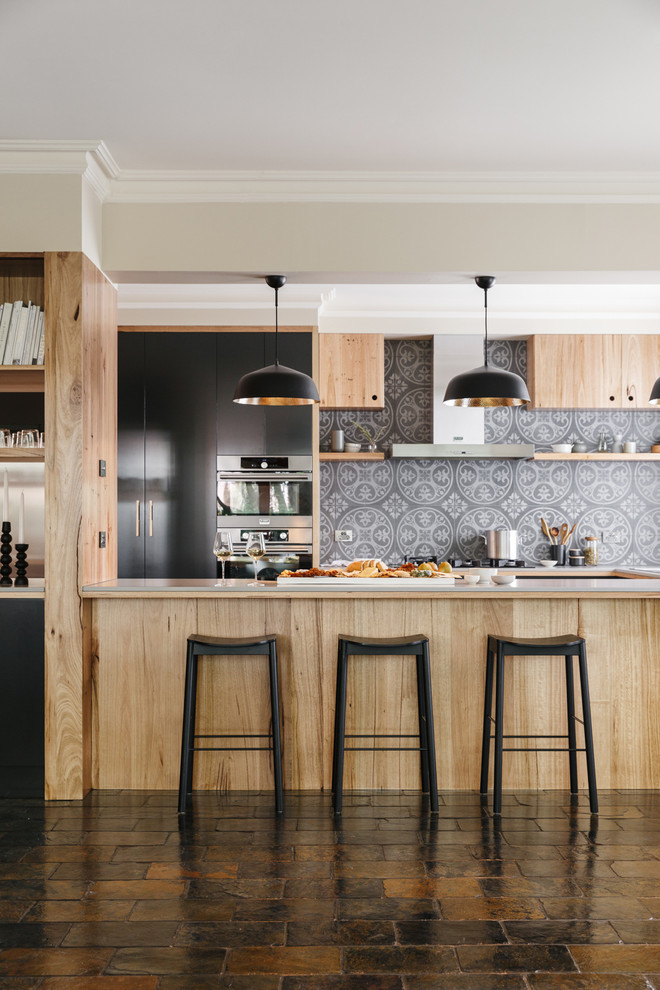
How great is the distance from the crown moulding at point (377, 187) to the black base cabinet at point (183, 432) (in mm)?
1991

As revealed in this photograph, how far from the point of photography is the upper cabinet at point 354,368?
6195 mm

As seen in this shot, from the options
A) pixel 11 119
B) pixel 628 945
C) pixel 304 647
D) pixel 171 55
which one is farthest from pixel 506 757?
pixel 11 119

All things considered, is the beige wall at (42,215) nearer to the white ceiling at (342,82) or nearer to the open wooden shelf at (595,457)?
the white ceiling at (342,82)

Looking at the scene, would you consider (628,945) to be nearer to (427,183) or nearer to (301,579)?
(301,579)

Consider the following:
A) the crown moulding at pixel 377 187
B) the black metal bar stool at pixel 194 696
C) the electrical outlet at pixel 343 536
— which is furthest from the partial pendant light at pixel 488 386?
the electrical outlet at pixel 343 536

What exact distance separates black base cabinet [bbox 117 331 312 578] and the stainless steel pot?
163cm

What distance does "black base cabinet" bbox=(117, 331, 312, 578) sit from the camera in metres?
5.73

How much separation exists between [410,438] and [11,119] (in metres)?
3.93

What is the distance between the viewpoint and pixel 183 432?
5.79 metres

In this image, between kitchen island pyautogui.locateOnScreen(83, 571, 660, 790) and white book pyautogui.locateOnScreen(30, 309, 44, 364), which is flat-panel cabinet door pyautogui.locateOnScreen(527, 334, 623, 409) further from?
white book pyautogui.locateOnScreen(30, 309, 44, 364)

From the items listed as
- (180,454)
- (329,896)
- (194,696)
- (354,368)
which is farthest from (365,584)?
(354,368)

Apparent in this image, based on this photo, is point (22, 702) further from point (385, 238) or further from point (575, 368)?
point (575, 368)

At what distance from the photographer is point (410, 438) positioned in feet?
21.6

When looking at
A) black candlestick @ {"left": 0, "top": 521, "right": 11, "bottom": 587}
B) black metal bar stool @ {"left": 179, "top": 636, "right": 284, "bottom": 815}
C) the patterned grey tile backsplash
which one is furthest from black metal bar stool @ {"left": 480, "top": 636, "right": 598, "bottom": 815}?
the patterned grey tile backsplash
